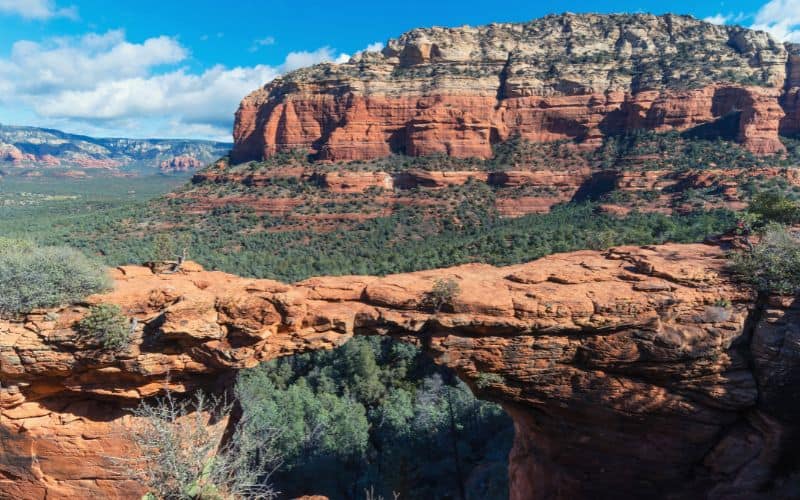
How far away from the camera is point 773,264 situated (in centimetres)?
896

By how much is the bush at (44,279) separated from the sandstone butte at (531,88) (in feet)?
203

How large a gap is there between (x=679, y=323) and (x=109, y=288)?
13.3m

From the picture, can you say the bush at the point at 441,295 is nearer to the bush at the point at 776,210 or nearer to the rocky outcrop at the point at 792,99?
the bush at the point at 776,210

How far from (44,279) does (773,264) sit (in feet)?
53.8

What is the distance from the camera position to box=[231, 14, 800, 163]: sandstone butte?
58.8 meters

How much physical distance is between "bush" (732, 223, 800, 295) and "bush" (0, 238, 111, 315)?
49.3ft

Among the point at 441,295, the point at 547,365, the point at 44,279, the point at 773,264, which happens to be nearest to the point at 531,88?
the point at 773,264

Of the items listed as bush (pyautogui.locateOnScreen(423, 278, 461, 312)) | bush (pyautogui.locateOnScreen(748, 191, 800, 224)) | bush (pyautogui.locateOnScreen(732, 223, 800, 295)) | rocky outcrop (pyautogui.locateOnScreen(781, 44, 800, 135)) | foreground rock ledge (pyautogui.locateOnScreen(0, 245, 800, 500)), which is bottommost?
foreground rock ledge (pyautogui.locateOnScreen(0, 245, 800, 500))

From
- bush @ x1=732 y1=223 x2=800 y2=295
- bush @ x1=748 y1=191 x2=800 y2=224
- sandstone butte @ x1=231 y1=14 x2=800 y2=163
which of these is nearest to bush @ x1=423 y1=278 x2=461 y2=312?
bush @ x1=732 y1=223 x2=800 y2=295

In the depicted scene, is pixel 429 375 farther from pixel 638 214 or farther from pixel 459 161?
pixel 459 161

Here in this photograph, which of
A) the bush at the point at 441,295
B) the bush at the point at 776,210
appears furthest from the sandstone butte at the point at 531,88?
the bush at the point at 441,295

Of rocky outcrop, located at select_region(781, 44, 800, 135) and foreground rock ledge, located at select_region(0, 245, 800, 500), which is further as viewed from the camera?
rocky outcrop, located at select_region(781, 44, 800, 135)

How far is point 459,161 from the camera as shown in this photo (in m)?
66.2

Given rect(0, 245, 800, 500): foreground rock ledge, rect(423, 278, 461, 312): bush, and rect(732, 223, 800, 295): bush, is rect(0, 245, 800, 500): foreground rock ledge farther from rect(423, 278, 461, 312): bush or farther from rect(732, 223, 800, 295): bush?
rect(732, 223, 800, 295): bush
